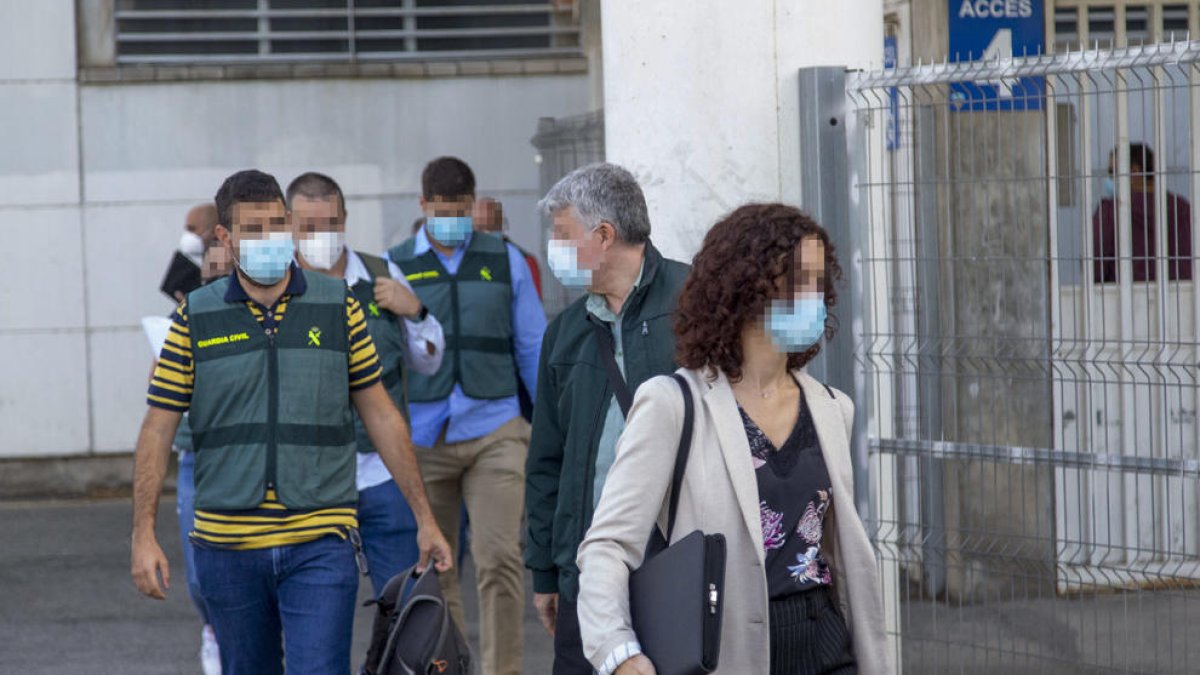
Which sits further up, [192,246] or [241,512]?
[192,246]

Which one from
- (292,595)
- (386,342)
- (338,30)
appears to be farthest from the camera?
(338,30)

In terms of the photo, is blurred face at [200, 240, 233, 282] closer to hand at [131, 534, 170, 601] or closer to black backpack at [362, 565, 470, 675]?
hand at [131, 534, 170, 601]

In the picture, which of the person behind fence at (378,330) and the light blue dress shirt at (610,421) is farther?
the person behind fence at (378,330)

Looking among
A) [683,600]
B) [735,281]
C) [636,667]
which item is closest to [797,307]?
[735,281]

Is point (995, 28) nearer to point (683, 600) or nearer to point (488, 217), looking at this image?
point (488, 217)

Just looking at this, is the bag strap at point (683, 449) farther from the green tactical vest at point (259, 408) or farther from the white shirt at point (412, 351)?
the white shirt at point (412, 351)

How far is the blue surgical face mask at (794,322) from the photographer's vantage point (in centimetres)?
352

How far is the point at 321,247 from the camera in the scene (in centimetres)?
615

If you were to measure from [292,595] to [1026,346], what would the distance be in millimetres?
2096

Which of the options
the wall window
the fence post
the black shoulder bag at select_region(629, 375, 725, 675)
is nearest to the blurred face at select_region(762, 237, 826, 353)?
the black shoulder bag at select_region(629, 375, 725, 675)

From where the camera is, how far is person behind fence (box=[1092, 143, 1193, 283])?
4590 millimetres

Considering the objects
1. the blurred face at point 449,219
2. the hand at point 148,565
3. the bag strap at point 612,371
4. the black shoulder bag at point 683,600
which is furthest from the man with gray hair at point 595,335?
the blurred face at point 449,219

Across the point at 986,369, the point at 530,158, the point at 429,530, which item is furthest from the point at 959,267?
the point at 530,158

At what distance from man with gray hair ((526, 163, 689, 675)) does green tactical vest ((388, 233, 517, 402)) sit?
7.77ft
